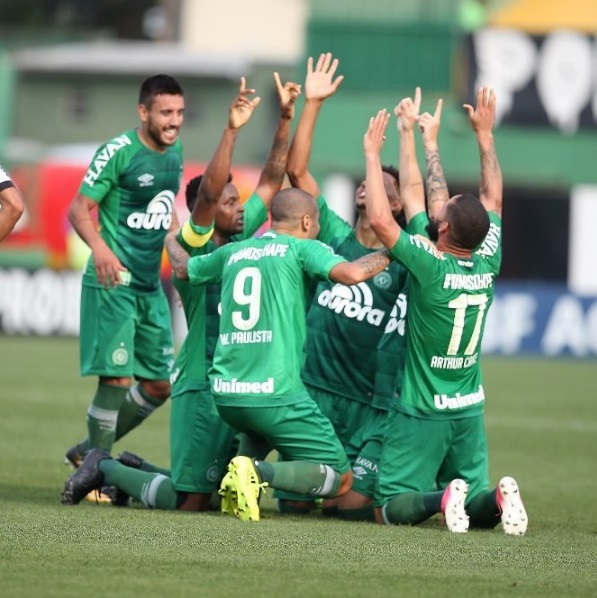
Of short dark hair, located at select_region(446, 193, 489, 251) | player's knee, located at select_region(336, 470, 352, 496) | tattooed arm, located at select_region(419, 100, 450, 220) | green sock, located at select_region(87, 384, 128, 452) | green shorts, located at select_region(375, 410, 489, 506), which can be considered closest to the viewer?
short dark hair, located at select_region(446, 193, 489, 251)

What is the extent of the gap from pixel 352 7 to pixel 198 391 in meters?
24.3

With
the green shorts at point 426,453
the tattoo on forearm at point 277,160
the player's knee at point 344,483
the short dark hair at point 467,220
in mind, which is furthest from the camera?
the tattoo on forearm at point 277,160

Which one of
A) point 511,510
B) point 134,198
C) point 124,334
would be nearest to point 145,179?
point 134,198

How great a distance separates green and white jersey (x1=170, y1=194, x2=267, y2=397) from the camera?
8680mm

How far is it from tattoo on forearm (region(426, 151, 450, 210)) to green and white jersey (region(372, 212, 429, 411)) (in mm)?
190

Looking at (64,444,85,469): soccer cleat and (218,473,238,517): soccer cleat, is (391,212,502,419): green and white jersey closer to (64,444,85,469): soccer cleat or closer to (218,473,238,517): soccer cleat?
(218,473,238,517): soccer cleat

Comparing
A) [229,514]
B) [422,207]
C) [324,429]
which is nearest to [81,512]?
[229,514]

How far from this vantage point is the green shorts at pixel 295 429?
25.9 feet

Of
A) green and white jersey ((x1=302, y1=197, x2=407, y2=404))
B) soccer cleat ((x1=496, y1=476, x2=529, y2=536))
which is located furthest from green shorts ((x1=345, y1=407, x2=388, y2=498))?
soccer cleat ((x1=496, y1=476, x2=529, y2=536))

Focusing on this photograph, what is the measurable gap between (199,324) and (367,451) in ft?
4.08

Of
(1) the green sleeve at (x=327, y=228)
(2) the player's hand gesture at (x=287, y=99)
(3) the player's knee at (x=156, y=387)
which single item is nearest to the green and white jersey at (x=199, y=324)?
(1) the green sleeve at (x=327, y=228)

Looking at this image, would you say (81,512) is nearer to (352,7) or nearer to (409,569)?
(409,569)

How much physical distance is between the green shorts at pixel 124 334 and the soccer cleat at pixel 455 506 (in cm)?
262

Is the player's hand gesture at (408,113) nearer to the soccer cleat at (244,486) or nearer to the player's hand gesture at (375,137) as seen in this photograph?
the player's hand gesture at (375,137)
